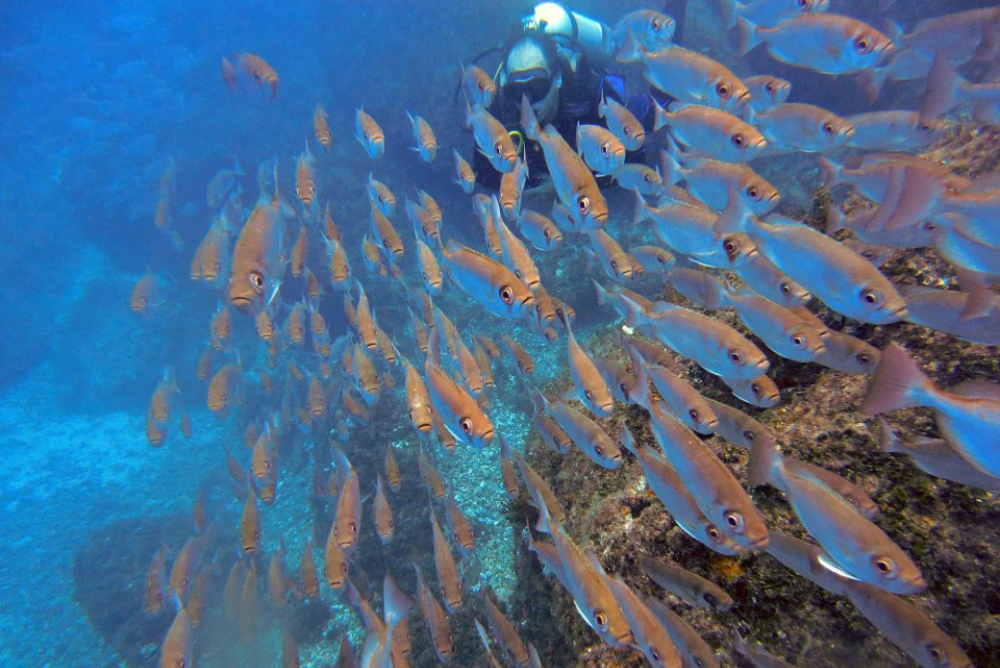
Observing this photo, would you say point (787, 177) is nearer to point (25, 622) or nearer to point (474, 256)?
point (474, 256)

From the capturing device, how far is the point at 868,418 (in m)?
2.43

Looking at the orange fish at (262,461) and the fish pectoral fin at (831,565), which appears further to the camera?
the orange fish at (262,461)

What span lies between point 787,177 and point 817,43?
9.08m

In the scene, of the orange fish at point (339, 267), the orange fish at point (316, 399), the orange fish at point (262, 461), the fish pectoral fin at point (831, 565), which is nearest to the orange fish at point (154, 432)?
the orange fish at point (316, 399)

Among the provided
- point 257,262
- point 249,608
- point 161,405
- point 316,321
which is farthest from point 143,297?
point 257,262

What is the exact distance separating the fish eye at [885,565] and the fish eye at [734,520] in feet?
1.35

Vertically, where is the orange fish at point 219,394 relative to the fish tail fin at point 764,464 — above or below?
above

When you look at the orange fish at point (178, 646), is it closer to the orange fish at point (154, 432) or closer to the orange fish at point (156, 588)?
the orange fish at point (156, 588)

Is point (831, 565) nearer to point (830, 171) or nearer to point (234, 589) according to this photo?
point (830, 171)

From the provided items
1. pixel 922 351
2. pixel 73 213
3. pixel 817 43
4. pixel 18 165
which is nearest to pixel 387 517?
pixel 922 351

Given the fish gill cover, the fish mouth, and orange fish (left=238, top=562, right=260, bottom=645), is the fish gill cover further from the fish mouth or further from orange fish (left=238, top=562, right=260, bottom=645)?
orange fish (left=238, top=562, right=260, bottom=645)

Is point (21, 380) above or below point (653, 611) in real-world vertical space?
above

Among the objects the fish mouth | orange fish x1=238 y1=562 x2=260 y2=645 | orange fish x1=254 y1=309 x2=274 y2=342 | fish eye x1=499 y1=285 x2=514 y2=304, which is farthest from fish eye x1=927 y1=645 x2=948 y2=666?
orange fish x1=254 y1=309 x2=274 y2=342

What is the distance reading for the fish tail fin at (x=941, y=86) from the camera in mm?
2988
